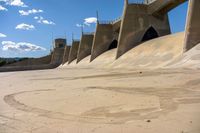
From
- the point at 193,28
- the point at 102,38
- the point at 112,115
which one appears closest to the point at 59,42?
the point at 102,38

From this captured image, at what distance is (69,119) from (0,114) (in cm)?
218

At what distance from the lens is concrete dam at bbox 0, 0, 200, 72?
881 inches

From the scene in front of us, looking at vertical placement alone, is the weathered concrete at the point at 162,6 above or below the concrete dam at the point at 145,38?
above

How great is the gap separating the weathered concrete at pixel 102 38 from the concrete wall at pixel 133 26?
1461 cm

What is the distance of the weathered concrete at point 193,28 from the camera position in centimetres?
2195

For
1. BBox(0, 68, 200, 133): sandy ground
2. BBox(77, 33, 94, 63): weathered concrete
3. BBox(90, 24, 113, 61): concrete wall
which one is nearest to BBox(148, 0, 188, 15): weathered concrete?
BBox(90, 24, 113, 61): concrete wall

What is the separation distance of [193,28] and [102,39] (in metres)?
33.6

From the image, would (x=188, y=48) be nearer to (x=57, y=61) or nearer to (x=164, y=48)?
(x=164, y=48)

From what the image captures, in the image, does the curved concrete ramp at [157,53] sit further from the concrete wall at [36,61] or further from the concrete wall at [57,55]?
the concrete wall at [36,61]

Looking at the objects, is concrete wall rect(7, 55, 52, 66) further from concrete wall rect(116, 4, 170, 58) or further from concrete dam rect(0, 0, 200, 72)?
concrete wall rect(116, 4, 170, 58)

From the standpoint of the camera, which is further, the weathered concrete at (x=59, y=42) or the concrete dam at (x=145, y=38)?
the weathered concrete at (x=59, y=42)

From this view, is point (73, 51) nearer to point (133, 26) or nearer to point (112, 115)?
point (133, 26)

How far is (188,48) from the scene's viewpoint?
2205 cm

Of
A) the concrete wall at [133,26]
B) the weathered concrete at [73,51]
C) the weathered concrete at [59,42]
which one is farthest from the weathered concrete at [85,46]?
the weathered concrete at [59,42]
